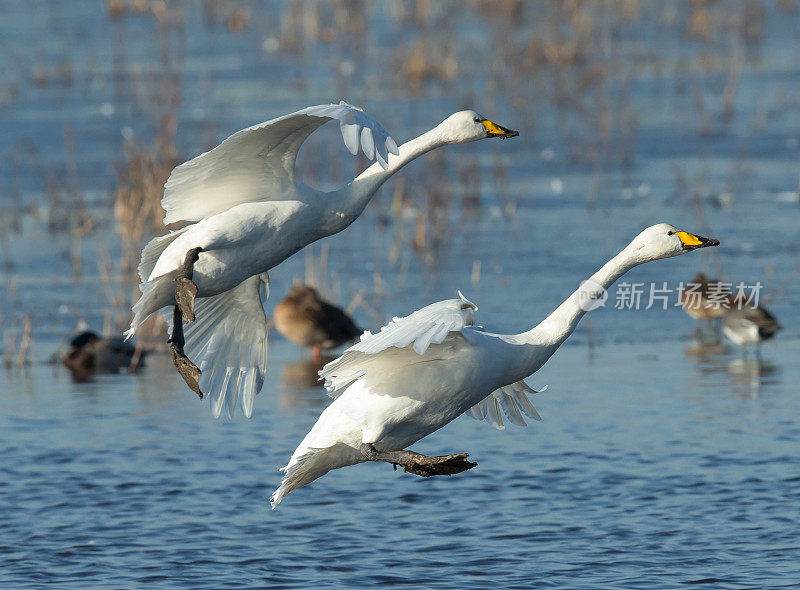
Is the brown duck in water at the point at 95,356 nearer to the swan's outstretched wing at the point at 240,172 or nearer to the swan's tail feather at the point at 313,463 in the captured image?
the swan's outstretched wing at the point at 240,172

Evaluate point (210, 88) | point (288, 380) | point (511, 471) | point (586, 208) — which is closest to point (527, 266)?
point (586, 208)

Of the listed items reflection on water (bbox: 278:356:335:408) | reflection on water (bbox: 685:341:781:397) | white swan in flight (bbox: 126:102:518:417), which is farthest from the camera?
reflection on water (bbox: 685:341:781:397)

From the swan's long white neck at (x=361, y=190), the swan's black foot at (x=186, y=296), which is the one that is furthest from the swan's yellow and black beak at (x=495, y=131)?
the swan's black foot at (x=186, y=296)

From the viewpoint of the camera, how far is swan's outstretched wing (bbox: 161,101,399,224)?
7.02 meters

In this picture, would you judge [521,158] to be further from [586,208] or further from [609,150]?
[586,208]

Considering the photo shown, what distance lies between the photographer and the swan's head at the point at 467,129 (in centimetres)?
732

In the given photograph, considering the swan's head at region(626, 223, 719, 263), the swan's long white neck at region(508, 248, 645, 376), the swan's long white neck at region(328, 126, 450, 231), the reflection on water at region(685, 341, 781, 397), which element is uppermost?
the swan's long white neck at region(328, 126, 450, 231)

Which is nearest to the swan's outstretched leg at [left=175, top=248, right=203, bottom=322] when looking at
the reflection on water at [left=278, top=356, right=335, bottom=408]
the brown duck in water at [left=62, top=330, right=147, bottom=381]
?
the reflection on water at [left=278, top=356, right=335, bottom=408]

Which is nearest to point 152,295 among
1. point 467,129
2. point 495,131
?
point 467,129

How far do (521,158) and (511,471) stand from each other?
992 centimetres

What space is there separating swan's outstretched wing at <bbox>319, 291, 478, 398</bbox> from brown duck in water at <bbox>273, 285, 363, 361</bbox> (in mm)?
4670

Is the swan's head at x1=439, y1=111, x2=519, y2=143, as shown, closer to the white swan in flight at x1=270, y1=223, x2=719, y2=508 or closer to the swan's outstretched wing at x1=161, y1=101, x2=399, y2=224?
the swan's outstretched wing at x1=161, y1=101, x2=399, y2=224

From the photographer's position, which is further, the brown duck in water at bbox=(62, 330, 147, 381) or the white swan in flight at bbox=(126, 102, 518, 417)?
the brown duck in water at bbox=(62, 330, 147, 381)

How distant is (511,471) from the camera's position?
8750 millimetres
